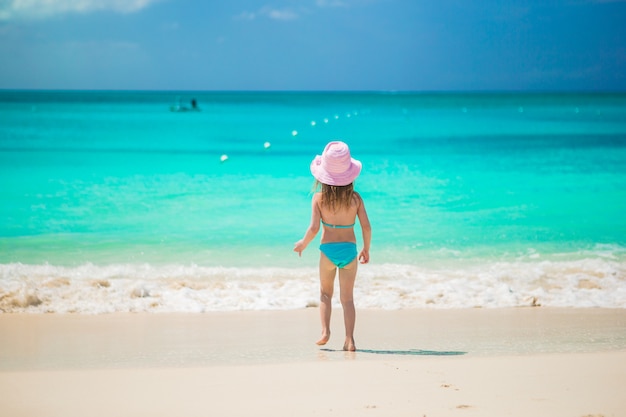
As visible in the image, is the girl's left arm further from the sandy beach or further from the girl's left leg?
the sandy beach

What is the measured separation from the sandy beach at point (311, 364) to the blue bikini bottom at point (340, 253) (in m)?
0.62

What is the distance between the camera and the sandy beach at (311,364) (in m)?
3.90

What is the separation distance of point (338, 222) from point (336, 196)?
19cm

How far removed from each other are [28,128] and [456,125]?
82.7 ft

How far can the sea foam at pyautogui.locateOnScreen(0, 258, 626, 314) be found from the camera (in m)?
6.93

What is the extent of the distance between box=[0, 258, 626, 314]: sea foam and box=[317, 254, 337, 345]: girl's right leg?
1608mm

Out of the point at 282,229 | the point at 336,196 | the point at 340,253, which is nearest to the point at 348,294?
the point at 340,253

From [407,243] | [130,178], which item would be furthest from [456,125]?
[407,243]

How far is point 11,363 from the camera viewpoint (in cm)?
488

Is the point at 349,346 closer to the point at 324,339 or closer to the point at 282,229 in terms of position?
the point at 324,339

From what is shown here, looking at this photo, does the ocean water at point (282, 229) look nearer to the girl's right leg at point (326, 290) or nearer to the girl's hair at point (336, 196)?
the girl's right leg at point (326, 290)

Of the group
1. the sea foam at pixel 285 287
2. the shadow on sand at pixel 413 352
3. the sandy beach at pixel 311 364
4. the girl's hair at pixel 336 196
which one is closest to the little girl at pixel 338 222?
the girl's hair at pixel 336 196

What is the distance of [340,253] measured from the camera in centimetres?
509

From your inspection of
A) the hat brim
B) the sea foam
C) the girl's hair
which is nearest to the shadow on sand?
the girl's hair
